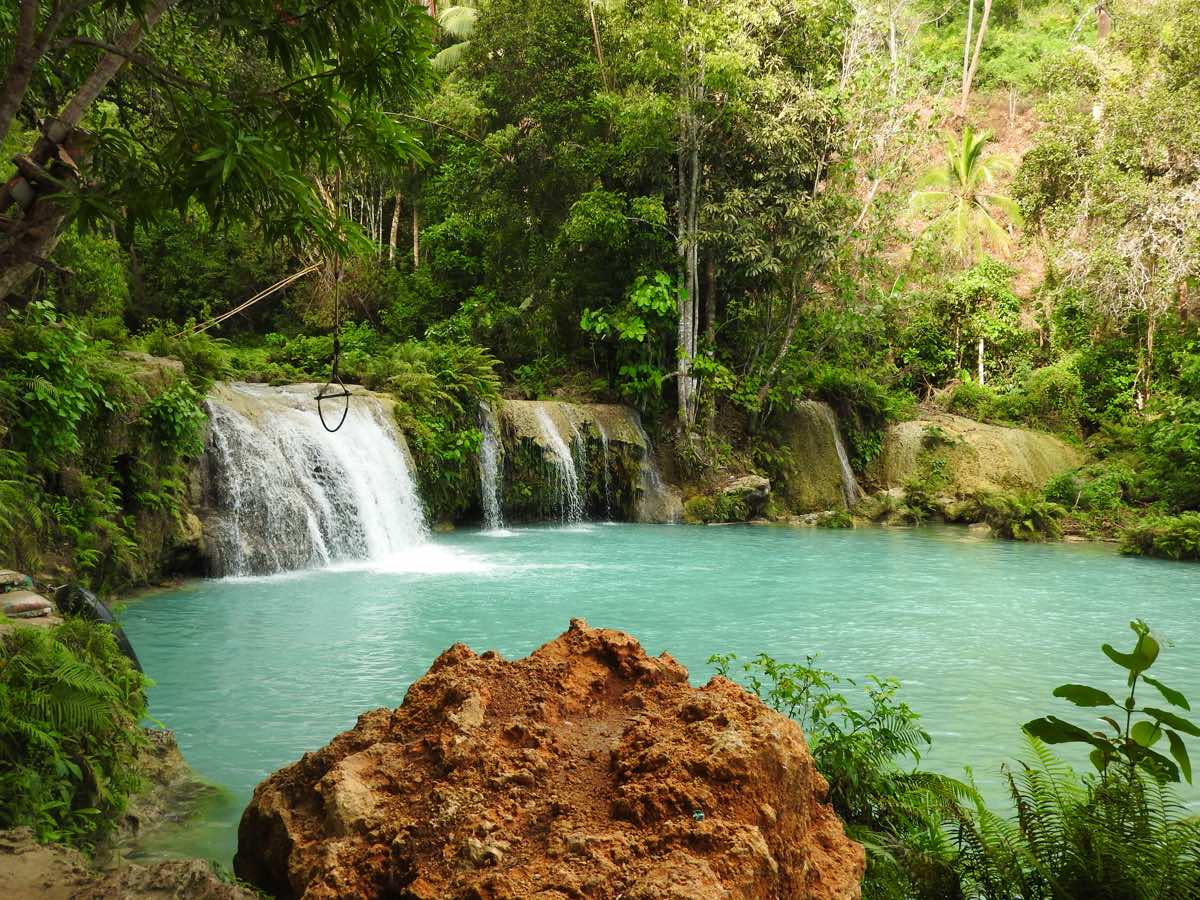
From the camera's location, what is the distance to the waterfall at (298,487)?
35.4ft

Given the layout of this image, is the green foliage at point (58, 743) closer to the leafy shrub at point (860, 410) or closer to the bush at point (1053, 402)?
the leafy shrub at point (860, 410)

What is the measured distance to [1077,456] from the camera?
1980 cm

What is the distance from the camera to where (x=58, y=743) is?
137 inches

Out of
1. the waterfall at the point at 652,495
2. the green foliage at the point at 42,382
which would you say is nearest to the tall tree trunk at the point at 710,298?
the waterfall at the point at 652,495

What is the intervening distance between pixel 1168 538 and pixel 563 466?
9706 millimetres

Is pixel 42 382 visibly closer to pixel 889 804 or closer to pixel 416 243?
pixel 889 804

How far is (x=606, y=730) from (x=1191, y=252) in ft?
59.1

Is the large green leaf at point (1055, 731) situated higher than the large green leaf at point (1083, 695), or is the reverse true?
the large green leaf at point (1083, 695)

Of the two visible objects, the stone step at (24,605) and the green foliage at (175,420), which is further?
the green foliage at (175,420)

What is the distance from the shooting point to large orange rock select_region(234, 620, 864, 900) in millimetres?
2090

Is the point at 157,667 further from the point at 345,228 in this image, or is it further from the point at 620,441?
the point at 620,441

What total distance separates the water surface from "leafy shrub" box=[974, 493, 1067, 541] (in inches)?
74.3

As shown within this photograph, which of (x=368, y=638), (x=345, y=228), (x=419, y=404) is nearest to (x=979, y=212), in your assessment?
(x=419, y=404)

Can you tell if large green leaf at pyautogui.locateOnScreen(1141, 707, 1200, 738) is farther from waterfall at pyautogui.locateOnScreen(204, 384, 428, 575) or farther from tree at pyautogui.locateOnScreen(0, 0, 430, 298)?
waterfall at pyautogui.locateOnScreen(204, 384, 428, 575)
